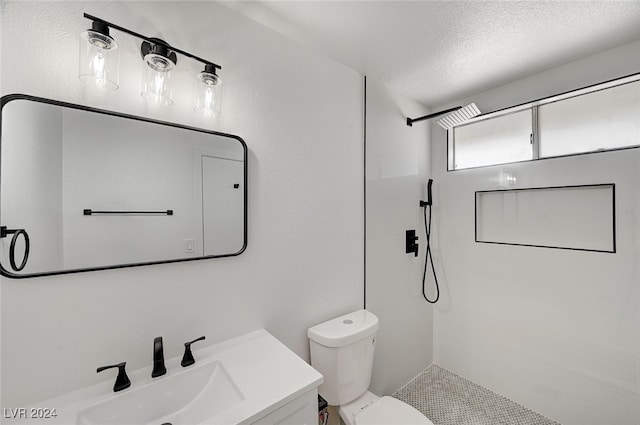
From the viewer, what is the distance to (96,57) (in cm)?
93

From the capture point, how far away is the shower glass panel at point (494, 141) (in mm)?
1962

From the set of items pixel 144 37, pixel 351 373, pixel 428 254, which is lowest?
pixel 351 373

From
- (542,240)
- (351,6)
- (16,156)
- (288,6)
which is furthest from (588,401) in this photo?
(16,156)

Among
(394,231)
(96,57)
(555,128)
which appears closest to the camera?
(96,57)

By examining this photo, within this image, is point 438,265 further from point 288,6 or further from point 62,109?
point 62,109

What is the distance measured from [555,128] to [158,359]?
2.66 meters

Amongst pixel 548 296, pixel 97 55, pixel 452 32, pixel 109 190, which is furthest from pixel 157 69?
pixel 548 296

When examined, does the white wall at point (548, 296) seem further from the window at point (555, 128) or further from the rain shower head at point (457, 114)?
the rain shower head at point (457, 114)

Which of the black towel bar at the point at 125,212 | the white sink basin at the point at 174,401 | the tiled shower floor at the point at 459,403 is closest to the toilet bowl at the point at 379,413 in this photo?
the tiled shower floor at the point at 459,403

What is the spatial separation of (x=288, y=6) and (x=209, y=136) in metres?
0.74

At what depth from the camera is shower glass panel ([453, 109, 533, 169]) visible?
1962mm

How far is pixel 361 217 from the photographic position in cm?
188

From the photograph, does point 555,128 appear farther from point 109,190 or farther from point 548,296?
point 109,190

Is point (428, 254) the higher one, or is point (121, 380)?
point (428, 254)
